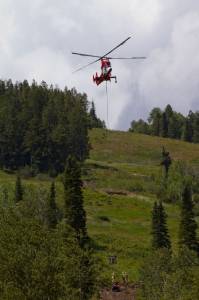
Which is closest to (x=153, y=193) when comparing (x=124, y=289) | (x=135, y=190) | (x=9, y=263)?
(x=135, y=190)

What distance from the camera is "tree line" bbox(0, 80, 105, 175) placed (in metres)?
173

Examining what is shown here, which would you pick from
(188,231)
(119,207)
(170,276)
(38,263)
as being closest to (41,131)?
(119,207)

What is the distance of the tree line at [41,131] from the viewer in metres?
173

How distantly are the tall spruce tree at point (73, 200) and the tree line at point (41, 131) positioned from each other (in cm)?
6582

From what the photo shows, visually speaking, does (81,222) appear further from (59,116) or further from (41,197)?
(59,116)

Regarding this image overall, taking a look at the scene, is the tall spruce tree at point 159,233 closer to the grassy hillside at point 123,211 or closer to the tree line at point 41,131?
the grassy hillside at point 123,211

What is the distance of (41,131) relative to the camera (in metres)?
178

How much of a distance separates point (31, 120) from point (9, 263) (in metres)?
124

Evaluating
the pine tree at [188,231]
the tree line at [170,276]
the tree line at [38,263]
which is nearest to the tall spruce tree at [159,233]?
the pine tree at [188,231]

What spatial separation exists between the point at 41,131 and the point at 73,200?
81.5 metres

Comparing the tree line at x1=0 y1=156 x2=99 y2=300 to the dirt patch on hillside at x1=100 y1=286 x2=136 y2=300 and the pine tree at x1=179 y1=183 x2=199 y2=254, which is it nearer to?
the dirt patch on hillside at x1=100 y1=286 x2=136 y2=300

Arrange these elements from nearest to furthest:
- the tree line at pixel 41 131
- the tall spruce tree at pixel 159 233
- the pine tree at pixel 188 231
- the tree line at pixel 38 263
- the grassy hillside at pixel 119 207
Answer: the tree line at pixel 38 263 → the pine tree at pixel 188 231 → the tall spruce tree at pixel 159 233 → the grassy hillside at pixel 119 207 → the tree line at pixel 41 131

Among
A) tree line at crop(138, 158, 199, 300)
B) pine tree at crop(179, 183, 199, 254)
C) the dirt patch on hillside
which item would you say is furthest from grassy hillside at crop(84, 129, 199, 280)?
tree line at crop(138, 158, 199, 300)

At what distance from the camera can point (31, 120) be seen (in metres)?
178
